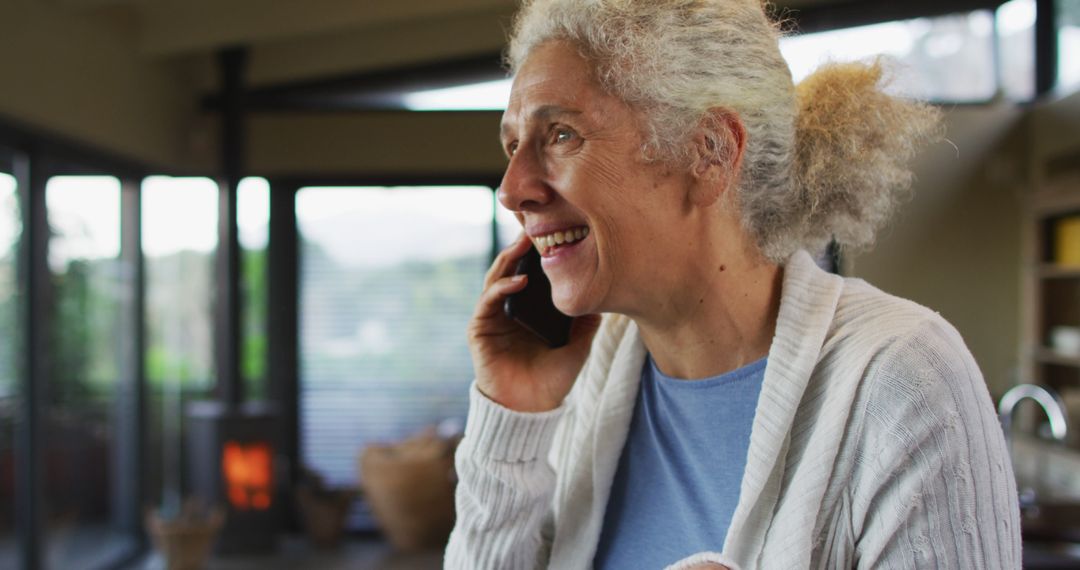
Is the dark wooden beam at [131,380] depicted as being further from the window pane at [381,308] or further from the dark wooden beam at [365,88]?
the window pane at [381,308]

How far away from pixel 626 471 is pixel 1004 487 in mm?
456

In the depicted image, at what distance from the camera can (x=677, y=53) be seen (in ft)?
3.37

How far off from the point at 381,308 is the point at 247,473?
1398 mm

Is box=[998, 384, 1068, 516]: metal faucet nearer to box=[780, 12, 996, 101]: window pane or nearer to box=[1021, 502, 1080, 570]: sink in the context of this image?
box=[1021, 502, 1080, 570]: sink

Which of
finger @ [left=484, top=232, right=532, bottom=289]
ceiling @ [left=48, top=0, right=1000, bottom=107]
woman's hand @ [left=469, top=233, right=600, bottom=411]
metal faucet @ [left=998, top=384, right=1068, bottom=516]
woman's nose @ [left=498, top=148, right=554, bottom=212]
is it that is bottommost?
metal faucet @ [left=998, top=384, right=1068, bottom=516]

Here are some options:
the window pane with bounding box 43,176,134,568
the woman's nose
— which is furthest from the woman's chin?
the window pane with bounding box 43,176,134,568

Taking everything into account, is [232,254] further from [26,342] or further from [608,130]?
[608,130]

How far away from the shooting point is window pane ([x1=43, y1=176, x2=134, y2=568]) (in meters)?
4.19

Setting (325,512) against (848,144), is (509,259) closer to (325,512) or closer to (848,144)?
(848,144)

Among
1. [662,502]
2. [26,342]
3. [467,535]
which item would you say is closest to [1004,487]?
[662,502]

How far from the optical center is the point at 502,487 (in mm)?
1176

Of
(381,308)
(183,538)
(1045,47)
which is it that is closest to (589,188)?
(183,538)

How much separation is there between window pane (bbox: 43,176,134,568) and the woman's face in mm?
3677

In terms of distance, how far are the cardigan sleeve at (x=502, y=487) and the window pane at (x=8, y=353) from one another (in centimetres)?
324
